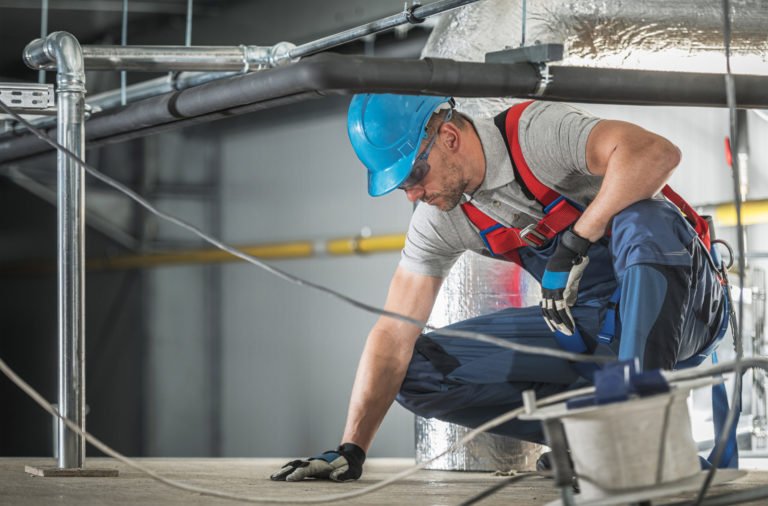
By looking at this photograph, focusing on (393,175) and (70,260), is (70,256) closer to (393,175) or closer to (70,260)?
(70,260)

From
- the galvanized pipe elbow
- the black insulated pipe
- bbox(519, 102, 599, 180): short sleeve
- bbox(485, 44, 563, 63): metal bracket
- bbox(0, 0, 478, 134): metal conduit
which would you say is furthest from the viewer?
bbox(0, 0, 478, 134): metal conduit

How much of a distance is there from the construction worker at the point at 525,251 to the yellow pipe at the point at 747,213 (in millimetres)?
1615

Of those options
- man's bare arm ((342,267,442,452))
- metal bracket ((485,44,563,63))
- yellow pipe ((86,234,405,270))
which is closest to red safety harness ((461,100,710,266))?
metal bracket ((485,44,563,63))

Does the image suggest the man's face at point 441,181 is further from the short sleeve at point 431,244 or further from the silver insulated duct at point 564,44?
the silver insulated duct at point 564,44

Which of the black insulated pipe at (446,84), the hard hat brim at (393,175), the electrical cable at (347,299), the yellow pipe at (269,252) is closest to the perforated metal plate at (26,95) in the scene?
the black insulated pipe at (446,84)

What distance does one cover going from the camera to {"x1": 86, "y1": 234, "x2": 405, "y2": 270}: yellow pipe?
4832mm

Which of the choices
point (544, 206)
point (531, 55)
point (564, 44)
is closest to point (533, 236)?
point (544, 206)

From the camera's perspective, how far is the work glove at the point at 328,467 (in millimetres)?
1938

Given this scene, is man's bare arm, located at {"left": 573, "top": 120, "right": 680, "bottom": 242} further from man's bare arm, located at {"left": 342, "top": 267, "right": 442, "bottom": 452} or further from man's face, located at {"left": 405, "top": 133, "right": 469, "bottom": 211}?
man's bare arm, located at {"left": 342, "top": 267, "right": 442, "bottom": 452}

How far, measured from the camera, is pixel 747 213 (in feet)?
11.9

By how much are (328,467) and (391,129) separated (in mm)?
673

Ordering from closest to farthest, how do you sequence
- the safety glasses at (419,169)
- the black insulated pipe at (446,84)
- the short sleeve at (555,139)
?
the black insulated pipe at (446,84)
the short sleeve at (555,139)
the safety glasses at (419,169)

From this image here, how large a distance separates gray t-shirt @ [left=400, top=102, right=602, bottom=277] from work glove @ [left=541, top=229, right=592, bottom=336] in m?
0.12

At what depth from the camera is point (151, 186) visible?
5.69m
